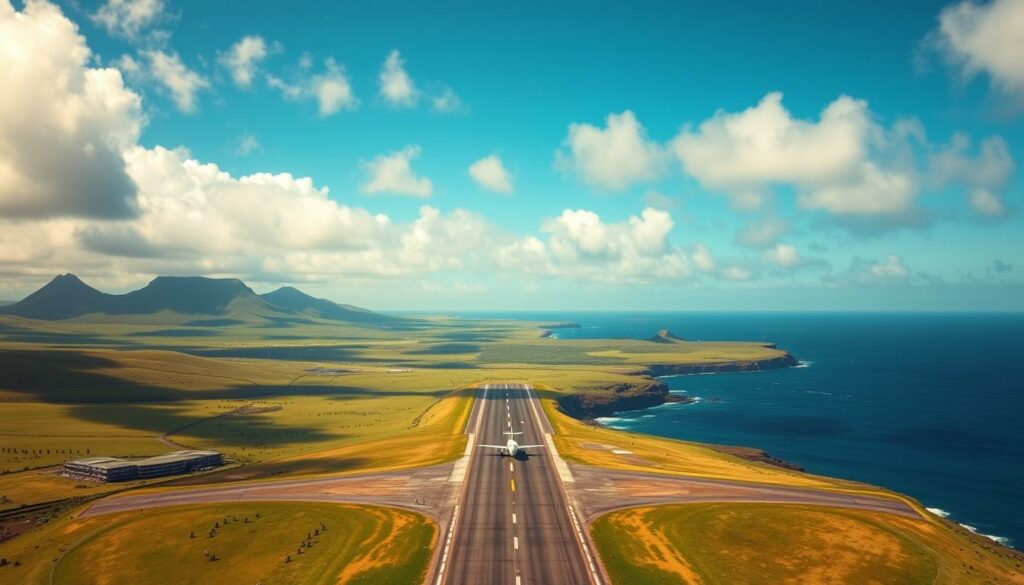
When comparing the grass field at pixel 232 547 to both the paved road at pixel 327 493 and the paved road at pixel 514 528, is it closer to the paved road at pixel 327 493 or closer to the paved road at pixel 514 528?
the paved road at pixel 327 493

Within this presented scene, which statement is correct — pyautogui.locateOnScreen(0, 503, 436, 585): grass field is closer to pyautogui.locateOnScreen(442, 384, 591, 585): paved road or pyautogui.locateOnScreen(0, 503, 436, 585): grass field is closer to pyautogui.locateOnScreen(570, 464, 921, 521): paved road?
pyautogui.locateOnScreen(442, 384, 591, 585): paved road

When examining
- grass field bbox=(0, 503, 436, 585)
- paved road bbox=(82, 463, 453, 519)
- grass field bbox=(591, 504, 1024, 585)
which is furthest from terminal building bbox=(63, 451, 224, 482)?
grass field bbox=(591, 504, 1024, 585)

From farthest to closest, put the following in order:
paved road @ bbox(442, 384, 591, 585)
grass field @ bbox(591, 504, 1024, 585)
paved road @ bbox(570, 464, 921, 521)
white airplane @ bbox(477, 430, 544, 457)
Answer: white airplane @ bbox(477, 430, 544, 457) → paved road @ bbox(570, 464, 921, 521) → grass field @ bbox(591, 504, 1024, 585) → paved road @ bbox(442, 384, 591, 585)

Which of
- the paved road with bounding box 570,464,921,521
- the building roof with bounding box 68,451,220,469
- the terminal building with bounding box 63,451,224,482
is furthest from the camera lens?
the building roof with bounding box 68,451,220,469

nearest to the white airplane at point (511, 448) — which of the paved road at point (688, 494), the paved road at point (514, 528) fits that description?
the paved road at point (514, 528)

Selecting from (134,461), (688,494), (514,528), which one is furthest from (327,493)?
(688,494)

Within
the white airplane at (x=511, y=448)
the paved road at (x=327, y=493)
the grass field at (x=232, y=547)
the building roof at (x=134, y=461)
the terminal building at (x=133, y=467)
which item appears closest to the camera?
the grass field at (x=232, y=547)
